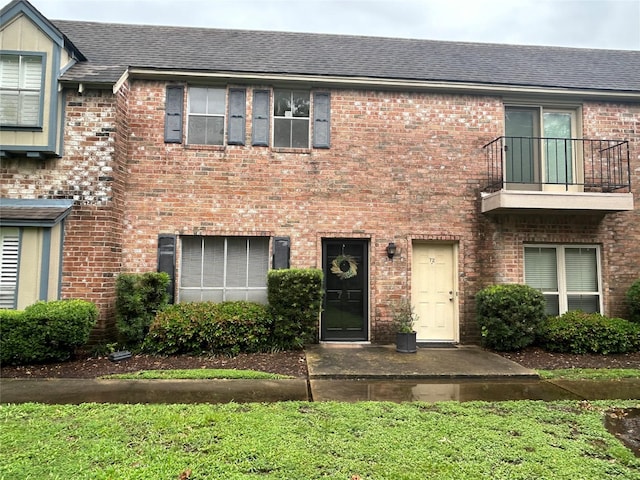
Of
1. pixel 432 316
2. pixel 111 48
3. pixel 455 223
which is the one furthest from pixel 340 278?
pixel 111 48

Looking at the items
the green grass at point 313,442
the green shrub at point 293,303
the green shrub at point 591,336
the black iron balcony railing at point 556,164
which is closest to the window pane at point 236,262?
the green shrub at point 293,303

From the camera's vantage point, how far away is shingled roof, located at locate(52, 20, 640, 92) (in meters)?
8.05

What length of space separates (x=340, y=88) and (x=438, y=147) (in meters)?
2.46

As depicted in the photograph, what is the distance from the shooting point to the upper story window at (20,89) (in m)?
6.94

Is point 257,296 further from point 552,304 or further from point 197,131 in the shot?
point 552,304

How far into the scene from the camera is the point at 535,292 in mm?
7191

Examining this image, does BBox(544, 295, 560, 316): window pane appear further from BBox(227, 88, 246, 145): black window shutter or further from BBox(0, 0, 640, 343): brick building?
BBox(227, 88, 246, 145): black window shutter

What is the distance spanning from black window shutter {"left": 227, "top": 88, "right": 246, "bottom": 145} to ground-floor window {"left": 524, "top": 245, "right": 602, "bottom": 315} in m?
6.52

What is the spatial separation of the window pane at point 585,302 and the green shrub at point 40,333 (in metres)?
9.33

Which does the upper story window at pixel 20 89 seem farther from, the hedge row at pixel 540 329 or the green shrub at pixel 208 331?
the hedge row at pixel 540 329

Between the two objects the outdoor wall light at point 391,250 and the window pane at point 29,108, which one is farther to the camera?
the outdoor wall light at point 391,250

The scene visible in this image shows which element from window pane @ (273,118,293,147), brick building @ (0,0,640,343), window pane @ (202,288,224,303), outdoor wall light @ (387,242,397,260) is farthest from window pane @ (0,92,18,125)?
outdoor wall light @ (387,242,397,260)

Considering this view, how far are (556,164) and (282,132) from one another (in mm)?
6062

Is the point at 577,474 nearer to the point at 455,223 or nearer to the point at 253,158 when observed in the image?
the point at 455,223
